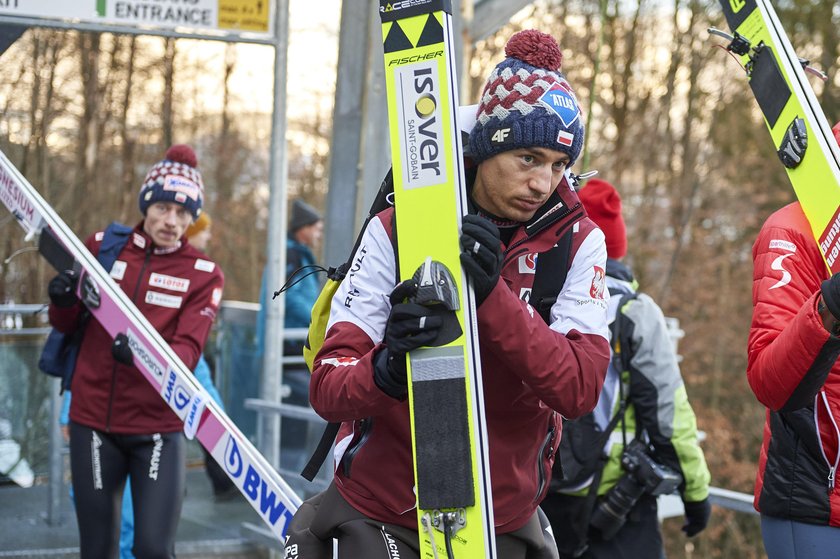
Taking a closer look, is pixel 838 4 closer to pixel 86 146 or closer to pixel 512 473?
pixel 86 146

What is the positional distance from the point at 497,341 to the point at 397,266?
1.02ft

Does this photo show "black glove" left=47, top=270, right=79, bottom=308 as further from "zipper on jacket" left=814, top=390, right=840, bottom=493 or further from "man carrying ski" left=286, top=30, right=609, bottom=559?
"zipper on jacket" left=814, top=390, right=840, bottom=493

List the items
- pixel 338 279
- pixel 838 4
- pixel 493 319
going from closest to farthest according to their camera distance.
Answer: pixel 493 319
pixel 338 279
pixel 838 4

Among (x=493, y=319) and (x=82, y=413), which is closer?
(x=493, y=319)

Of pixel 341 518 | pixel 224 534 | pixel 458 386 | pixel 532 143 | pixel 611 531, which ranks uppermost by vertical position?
pixel 532 143

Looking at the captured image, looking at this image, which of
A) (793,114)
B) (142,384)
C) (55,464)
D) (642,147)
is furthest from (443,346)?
(642,147)

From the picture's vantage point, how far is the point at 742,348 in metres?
18.7

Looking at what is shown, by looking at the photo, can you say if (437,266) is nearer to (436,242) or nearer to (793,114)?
(436,242)

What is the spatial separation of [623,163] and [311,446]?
1301cm

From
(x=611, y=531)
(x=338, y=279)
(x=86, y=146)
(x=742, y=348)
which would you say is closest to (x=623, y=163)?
(x=742, y=348)

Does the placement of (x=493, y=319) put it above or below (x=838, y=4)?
below

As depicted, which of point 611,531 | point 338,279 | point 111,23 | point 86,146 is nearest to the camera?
point 338,279

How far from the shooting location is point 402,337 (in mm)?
2105

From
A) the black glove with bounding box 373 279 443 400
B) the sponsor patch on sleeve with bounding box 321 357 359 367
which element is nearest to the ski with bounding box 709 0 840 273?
the black glove with bounding box 373 279 443 400
